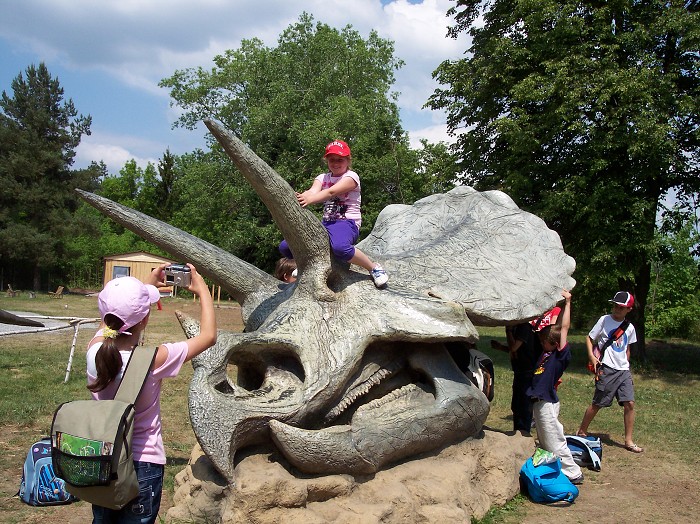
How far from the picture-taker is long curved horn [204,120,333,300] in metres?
3.94

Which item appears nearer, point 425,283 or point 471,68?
point 425,283

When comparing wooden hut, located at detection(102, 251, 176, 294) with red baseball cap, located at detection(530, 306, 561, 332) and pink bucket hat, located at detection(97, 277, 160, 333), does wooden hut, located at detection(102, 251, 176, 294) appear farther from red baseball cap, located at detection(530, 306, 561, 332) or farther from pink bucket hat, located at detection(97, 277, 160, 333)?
pink bucket hat, located at detection(97, 277, 160, 333)

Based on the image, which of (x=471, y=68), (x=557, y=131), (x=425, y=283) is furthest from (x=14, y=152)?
(x=425, y=283)

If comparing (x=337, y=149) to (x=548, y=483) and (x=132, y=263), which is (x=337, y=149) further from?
(x=132, y=263)

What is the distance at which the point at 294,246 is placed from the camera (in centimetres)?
464

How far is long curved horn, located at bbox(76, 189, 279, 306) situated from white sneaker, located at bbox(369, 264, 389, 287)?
0.80m

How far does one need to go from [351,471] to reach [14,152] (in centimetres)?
3352

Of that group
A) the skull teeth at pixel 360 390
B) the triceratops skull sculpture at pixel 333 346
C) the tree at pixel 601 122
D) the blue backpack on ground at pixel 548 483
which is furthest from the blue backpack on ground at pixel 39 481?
the tree at pixel 601 122

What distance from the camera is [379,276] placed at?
505 cm

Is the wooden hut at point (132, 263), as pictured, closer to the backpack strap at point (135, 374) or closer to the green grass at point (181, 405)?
the green grass at point (181, 405)

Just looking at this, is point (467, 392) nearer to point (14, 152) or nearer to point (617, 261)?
point (617, 261)

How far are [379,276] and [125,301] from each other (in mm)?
2625

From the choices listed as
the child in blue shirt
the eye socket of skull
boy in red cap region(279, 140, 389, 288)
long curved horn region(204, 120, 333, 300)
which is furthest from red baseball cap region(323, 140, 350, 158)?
the child in blue shirt

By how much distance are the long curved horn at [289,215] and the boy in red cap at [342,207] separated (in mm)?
175
